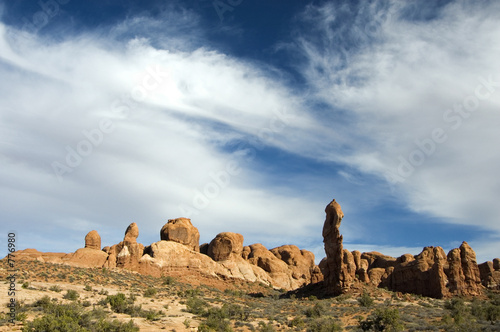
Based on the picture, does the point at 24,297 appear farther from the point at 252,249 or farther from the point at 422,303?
the point at 252,249

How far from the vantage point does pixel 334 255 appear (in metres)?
51.8

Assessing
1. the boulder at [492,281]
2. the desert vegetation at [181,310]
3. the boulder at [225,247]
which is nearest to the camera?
the desert vegetation at [181,310]

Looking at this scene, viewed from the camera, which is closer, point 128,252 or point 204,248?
point 128,252

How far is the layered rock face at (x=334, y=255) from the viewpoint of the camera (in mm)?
50000

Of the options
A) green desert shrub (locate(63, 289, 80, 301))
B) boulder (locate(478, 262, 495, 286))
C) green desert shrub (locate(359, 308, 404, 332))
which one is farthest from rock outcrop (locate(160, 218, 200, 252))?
boulder (locate(478, 262, 495, 286))

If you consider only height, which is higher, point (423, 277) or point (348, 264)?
point (348, 264)

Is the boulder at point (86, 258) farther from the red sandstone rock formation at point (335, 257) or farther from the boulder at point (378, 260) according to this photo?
the boulder at point (378, 260)

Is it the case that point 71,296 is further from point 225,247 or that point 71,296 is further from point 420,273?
point 420,273

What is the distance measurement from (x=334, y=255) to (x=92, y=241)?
37563mm

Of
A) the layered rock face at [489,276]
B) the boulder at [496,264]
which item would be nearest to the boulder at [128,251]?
the layered rock face at [489,276]

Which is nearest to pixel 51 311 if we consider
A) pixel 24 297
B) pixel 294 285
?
pixel 24 297

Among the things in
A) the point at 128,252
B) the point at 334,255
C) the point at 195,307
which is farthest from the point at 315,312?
the point at 128,252

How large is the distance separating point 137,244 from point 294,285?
37.9 metres

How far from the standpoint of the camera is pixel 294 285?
8250 centimetres
